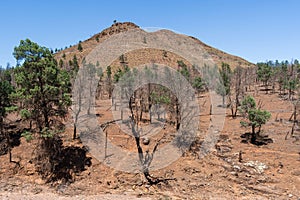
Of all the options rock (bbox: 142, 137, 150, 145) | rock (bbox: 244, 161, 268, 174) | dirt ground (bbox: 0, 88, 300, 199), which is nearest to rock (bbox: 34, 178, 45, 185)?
dirt ground (bbox: 0, 88, 300, 199)

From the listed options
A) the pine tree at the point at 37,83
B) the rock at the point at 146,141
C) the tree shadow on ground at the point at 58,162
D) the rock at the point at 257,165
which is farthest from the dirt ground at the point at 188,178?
the pine tree at the point at 37,83

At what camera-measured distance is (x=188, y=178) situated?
2292 centimetres

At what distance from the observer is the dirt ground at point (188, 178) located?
802 inches

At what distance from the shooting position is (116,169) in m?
24.1

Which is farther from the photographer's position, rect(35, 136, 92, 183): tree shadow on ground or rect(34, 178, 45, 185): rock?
rect(35, 136, 92, 183): tree shadow on ground

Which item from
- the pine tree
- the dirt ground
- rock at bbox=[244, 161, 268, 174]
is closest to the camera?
the dirt ground

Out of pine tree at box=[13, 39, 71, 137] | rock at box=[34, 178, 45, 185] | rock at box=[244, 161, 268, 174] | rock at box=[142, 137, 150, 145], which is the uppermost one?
pine tree at box=[13, 39, 71, 137]

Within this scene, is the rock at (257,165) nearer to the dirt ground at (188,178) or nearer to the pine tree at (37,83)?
the dirt ground at (188,178)

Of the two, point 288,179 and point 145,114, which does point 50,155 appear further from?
point 288,179

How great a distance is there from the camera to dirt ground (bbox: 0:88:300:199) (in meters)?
20.4

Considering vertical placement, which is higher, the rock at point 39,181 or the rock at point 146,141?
the rock at point 146,141

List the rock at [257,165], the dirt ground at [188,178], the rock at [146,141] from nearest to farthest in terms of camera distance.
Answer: the dirt ground at [188,178]
the rock at [257,165]
the rock at [146,141]

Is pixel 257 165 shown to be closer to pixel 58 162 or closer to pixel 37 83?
pixel 58 162

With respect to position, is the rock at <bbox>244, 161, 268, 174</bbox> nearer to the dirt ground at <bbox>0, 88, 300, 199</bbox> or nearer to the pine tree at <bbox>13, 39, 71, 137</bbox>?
the dirt ground at <bbox>0, 88, 300, 199</bbox>
